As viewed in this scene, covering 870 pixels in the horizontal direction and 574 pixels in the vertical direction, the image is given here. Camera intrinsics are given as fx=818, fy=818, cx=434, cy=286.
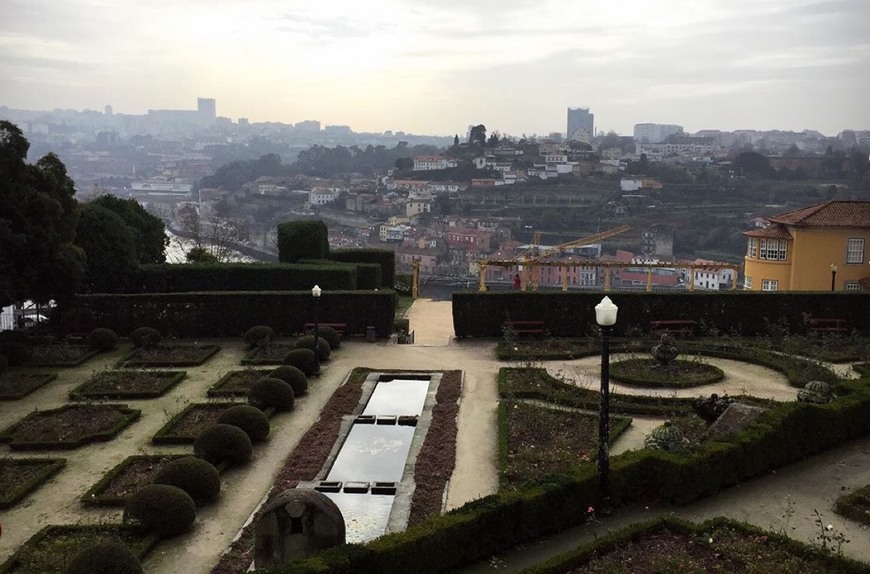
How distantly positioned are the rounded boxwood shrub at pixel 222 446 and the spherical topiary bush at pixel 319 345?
6.29 metres

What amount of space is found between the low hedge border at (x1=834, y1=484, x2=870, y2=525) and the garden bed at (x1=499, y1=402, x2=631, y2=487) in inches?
128

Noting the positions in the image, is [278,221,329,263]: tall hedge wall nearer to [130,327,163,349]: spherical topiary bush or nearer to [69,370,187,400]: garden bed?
[130,327,163,349]: spherical topiary bush

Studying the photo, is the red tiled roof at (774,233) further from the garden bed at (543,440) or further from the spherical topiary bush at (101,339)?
the spherical topiary bush at (101,339)

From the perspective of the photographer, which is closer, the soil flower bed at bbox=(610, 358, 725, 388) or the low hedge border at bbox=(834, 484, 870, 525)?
Result: the low hedge border at bbox=(834, 484, 870, 525)

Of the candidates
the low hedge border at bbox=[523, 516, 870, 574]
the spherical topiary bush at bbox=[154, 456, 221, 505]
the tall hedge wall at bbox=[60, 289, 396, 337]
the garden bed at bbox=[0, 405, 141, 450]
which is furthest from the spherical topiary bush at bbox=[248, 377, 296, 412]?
the low hedge border at bbox=[523, 516, 870, 574]

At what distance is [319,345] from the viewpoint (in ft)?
64.9

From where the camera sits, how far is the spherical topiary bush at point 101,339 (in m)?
20.8

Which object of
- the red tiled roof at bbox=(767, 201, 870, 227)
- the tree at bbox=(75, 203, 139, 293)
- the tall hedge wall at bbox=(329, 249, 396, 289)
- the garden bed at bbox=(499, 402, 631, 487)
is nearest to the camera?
the garden bed at bbox=(499, 402, 631, 487)

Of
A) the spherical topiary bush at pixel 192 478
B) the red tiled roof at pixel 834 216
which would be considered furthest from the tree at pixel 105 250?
the red tiled roof at pixel 834 216

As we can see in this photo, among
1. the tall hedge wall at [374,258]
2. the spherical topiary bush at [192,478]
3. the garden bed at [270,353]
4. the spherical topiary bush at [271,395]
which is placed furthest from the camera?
the tall hedge wall at [374,258]

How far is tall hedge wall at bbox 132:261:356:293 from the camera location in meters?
25.3

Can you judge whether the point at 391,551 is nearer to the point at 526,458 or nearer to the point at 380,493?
the point at 380,493

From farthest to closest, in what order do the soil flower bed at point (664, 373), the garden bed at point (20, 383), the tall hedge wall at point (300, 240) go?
the tall hedge wall at point (300, 240), the soil flower bed at point (664, 373), the garden bed at point (20, 383)

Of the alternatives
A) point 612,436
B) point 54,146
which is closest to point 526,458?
point 612,436
